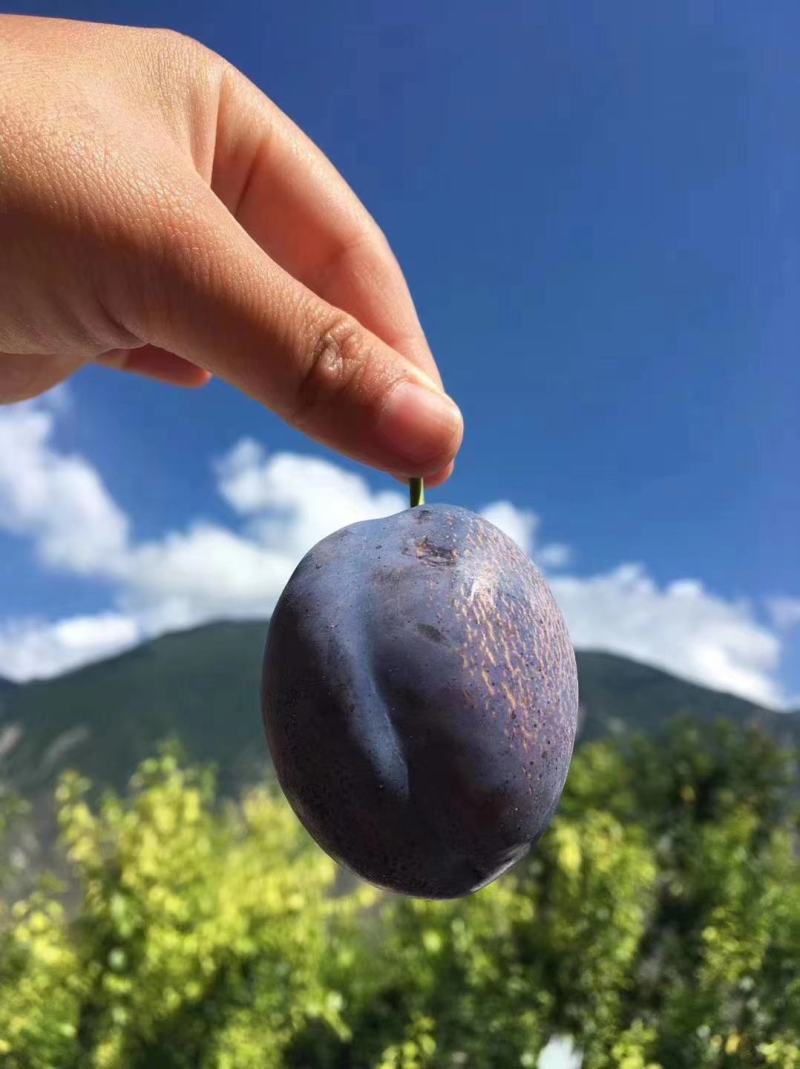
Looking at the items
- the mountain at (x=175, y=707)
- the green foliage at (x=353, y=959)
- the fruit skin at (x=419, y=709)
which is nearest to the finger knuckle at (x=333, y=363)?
the fruit skin at (x=419, y=709)

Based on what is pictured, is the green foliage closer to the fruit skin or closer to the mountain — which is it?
the fruit skin

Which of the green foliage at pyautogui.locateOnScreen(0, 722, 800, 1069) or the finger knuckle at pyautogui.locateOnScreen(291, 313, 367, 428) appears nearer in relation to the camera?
the finger knuckle at pyautogui.locateOnScreen(291, 313, 367, 428)

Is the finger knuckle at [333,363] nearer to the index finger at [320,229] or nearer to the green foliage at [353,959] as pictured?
the index finger at [320,229]

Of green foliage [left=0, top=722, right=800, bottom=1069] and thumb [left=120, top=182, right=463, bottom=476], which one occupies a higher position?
thumb [left=120, top=182, right=463, bottom=476]

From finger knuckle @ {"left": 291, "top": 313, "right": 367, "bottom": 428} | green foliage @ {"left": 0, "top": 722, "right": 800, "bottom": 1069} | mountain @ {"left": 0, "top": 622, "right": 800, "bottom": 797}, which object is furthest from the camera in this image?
mountain @ {"left": 0, "top": 622, "right": 800, "bottom": 797}

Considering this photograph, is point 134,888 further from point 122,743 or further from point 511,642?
point 122,743

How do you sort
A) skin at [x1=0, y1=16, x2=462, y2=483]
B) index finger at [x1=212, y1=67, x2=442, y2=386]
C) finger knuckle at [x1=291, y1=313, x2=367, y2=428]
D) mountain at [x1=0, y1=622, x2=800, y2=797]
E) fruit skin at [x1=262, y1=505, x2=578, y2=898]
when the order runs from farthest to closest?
1. mountain at [x1=0, y1=622, x2=800, y2=797]
2. index finger at [x1=212, y1=67, x2=442, y2=386]
3. finger knuckle at [x1=291, y1=313, x2=367, y2=428]
4. skin at [x1=0, y1=16, x2=462, y2=483]
5. fruit skin at [x1=262, y1=505, x2=578, y2=898]

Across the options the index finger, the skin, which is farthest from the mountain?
the skin

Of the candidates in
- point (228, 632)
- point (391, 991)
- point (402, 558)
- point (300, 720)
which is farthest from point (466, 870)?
point (228, 632)
